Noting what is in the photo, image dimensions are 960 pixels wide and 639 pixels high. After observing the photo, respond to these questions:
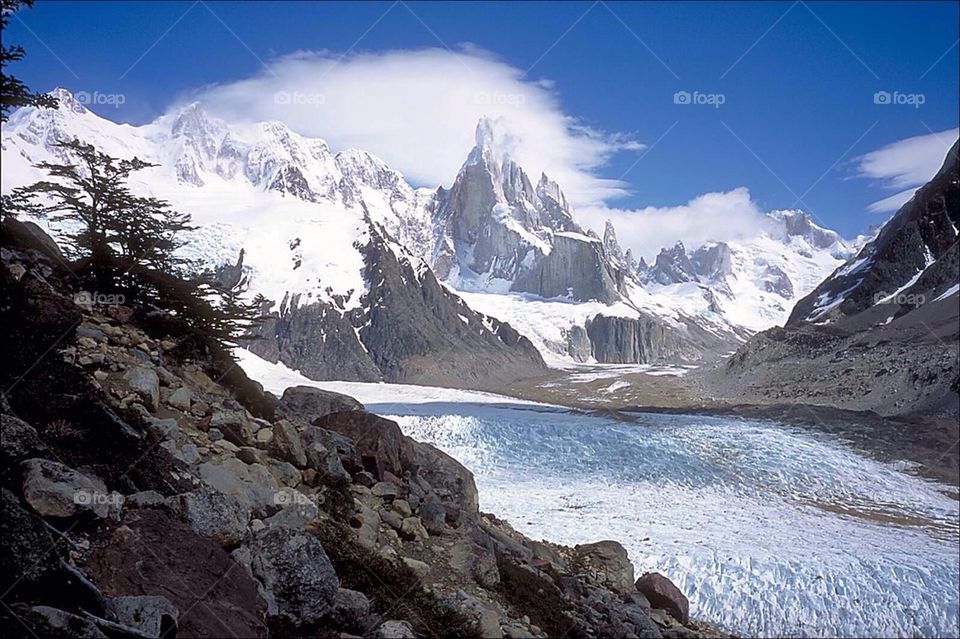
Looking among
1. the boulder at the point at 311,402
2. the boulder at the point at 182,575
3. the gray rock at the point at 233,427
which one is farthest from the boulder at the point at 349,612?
the boulder at the point at 311,402

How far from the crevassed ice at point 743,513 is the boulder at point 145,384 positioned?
52.1ft

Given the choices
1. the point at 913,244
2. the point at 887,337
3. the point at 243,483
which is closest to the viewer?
the point at 243,483

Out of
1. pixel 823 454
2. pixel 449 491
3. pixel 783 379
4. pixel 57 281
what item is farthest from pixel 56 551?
pixel 783 379

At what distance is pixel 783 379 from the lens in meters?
109

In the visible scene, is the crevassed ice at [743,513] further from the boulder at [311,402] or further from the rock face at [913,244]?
the rock face at [913,244]

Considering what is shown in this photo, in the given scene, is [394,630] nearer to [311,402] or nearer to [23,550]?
[23,550]

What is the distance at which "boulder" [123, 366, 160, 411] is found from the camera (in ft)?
29.2

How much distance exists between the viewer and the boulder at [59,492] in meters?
5.43

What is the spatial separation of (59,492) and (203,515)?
1.61 m

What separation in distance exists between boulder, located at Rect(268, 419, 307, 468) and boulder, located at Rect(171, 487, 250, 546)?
2.72 m

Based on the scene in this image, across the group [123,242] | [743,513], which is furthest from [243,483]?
[743,513]

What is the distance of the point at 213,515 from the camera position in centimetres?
690

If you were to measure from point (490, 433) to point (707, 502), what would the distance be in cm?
1438

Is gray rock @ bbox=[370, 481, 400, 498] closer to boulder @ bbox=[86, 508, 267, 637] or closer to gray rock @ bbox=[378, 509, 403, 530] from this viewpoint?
gray rock @ bbox=[378, 509, 403, 530]
